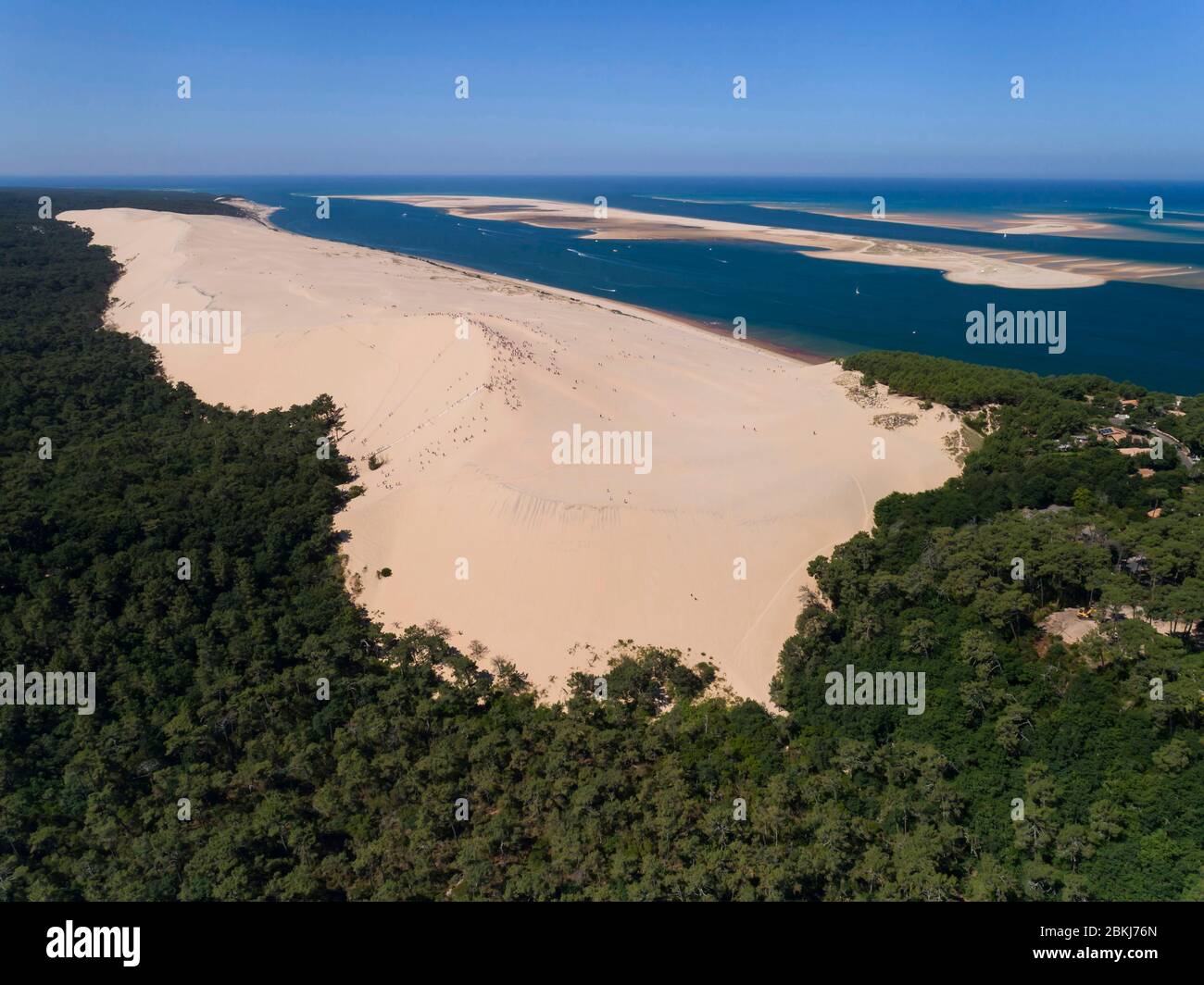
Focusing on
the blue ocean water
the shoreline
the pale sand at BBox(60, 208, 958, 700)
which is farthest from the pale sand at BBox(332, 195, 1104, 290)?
the pale sand at BBox(60, 208, 958, 700)

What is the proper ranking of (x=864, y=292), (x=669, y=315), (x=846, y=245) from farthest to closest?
(x=846, y=245) < (x=864, y=292) < (x=669, y=315)

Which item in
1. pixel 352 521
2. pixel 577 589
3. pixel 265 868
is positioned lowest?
pixel 265 868

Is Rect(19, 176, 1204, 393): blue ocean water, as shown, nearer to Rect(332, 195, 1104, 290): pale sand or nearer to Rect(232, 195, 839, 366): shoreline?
Rect(232, 195, 839, 366): shoreline

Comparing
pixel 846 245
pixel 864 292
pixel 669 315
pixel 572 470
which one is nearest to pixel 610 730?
pixel 572 470

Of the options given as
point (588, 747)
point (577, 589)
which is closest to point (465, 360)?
point (577, 589)

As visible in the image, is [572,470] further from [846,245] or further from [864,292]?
[846,245]

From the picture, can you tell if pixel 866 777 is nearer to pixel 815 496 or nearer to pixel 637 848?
pixel 637 848
